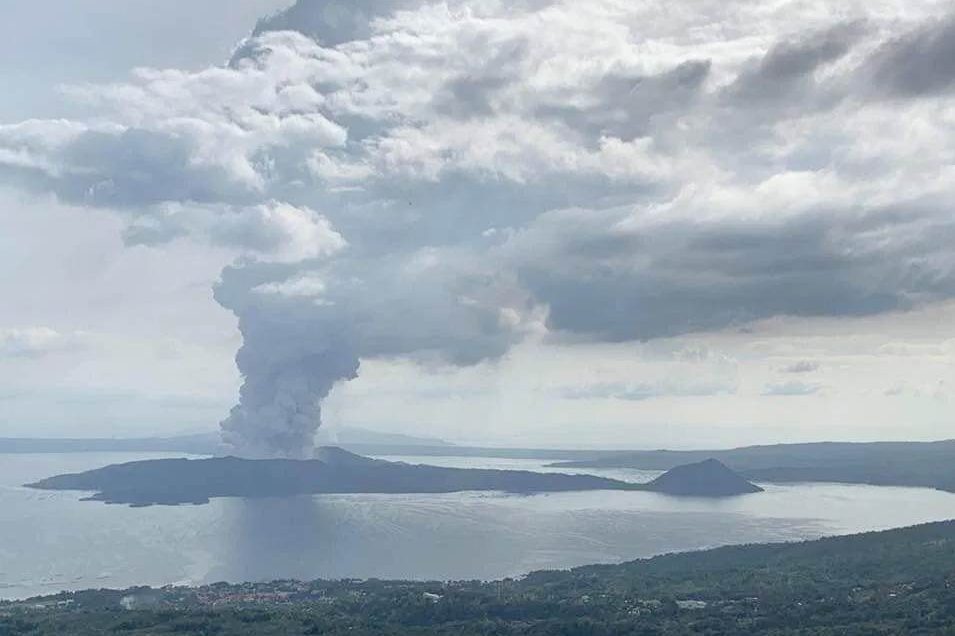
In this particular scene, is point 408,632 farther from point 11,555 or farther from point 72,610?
point 11,555

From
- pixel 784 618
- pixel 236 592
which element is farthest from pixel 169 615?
pixel 784 618

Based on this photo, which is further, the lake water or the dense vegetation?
the lake water

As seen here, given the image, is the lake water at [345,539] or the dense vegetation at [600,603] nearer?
the dense vegetation at [600,603]

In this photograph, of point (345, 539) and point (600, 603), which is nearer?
point (600, 603)

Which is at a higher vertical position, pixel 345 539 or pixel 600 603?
pixel 345 539
